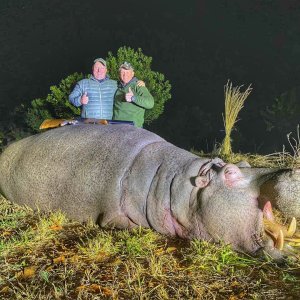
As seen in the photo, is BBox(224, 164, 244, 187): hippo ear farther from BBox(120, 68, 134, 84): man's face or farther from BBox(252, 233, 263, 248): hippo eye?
BBox(120, 68, 134, 84): man's face

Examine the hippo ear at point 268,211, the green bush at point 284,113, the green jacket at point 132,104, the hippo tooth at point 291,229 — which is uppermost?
the green jacket at point 132,104

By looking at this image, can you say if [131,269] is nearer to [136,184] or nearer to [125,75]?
[136,184]

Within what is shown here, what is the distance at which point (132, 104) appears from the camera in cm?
523

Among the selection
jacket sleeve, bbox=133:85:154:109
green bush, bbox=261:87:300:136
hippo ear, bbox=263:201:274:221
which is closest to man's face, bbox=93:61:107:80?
jacket sleeve, bbox=133:85:154:109

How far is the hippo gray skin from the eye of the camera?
3.03m

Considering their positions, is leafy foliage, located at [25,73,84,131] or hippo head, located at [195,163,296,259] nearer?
hippo head, located at [195,163,296,259]

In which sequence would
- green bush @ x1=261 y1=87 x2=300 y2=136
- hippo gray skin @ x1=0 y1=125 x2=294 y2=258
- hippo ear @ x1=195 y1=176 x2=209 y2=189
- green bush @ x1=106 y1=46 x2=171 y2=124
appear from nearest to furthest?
hippo gray skin @ x1=0 y1=125 x2=294 y2=258
hippo ear @ x1=195 y1=176 x2=209 y2=189
green bush @ x1=106 y1=46 x2=171 y2=124
green bush @ x1=261 y1=87 x2=300 y2=136

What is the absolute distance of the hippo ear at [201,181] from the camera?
3.21 meters

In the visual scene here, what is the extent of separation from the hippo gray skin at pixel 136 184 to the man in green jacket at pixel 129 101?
0.88m

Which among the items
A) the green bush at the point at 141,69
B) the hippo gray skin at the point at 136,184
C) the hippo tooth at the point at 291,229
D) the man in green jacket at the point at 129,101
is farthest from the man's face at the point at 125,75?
the hippo tooth at the point at 291,229

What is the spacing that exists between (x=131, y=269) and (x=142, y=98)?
258cm

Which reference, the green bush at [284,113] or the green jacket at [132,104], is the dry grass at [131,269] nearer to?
the green jacket at [132,104]

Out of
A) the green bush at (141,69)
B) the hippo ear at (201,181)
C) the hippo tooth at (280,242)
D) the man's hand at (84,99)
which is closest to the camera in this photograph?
the hippo tooth at (280,242)

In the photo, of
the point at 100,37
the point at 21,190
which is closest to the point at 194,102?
the point at 100,37
